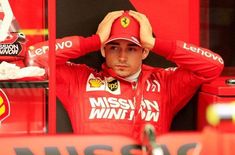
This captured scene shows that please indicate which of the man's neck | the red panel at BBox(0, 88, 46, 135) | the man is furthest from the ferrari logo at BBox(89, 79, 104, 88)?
the red panel at BBox(0, 88, 46, 135)

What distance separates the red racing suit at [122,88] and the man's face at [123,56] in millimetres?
40

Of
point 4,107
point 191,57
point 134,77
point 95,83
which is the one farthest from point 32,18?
point 191,57

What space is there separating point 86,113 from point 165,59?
52 centimetres

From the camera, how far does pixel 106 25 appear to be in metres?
1.92

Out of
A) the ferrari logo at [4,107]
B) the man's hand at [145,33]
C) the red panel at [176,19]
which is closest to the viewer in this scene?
the ferrari logo at [4,107]

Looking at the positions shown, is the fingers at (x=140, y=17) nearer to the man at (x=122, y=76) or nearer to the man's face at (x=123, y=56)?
the man at (x=122, y=76)

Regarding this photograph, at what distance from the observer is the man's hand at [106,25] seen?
1.91 m

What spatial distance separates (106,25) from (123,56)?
16cm

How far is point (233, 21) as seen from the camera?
223cm

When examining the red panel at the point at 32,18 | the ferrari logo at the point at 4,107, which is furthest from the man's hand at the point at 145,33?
the ferrari logo at the point at 4,107

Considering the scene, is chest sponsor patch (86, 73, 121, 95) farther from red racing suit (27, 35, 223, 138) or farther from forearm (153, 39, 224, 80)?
forearm (153, 39, 224, 80)

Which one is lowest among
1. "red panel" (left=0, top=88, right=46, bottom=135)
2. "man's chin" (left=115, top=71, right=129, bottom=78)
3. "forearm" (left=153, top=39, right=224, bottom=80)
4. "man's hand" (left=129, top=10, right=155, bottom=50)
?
"red panel" (left=0, top=88, right=46, bottom=135)

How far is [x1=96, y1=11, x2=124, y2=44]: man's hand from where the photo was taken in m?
1.91

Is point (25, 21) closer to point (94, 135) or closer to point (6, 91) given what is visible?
point (6, 91)
